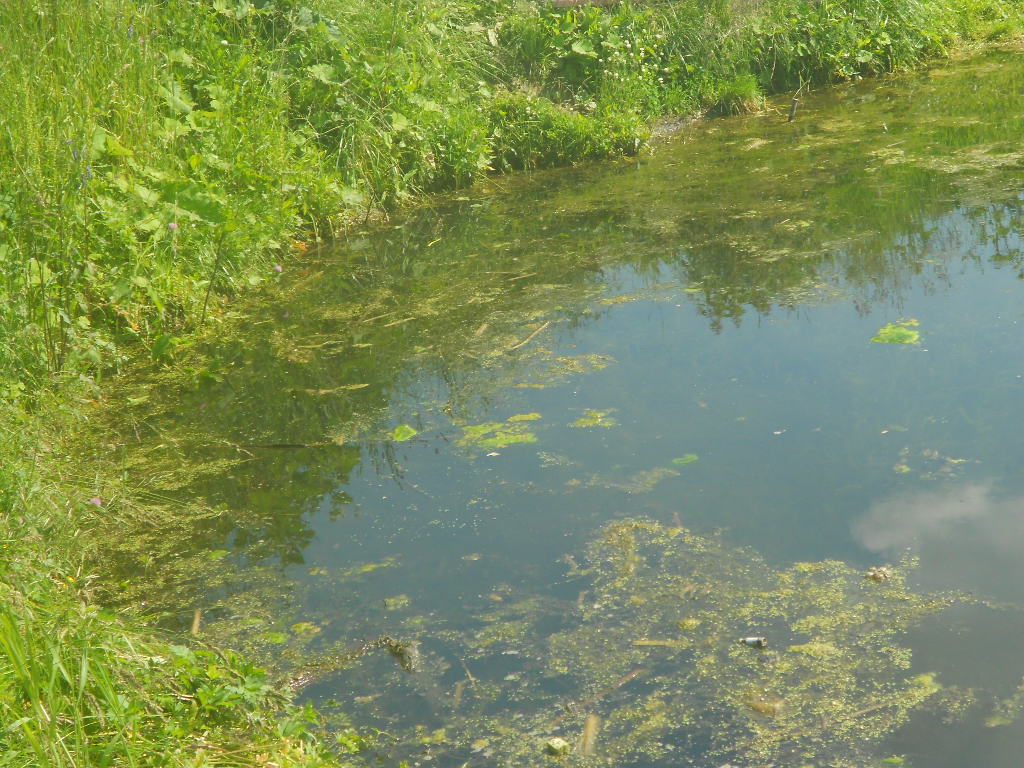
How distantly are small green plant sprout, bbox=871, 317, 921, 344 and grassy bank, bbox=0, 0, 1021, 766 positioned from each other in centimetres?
250

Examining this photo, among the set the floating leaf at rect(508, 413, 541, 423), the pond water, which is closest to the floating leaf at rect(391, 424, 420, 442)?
the pond water

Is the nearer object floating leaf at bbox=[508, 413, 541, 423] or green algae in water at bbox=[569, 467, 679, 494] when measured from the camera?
green algae in water at bbox=[569, 467, 679, 494]

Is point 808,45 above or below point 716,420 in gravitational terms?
above

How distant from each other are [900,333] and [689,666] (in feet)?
6.39

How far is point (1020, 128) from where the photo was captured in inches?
249

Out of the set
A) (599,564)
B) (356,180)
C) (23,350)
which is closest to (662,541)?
(599,564)

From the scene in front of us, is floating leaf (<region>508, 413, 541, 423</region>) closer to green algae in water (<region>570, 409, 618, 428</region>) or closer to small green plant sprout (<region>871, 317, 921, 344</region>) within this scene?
green algae in water (<region>570, 409, 618, 428</region>)

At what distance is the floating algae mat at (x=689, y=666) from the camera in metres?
2.13

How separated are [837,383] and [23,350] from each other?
2.77 metres

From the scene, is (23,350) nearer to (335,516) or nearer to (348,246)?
(335,516)

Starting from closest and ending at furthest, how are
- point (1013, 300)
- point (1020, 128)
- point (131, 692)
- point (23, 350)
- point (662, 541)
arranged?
point (131, 692)
point (662, 541)
point (23, 350)
point (1013, 300)
point (1020, 128)

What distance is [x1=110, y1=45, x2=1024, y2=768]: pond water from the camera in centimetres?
226

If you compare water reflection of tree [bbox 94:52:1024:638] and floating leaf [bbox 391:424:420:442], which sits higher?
water reflection of tree [bbox 94:52:1024:638]

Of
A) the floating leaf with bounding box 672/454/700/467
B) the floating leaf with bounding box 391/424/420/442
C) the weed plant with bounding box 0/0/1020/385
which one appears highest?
the weed plant with bounding box 0/0/1020/385
